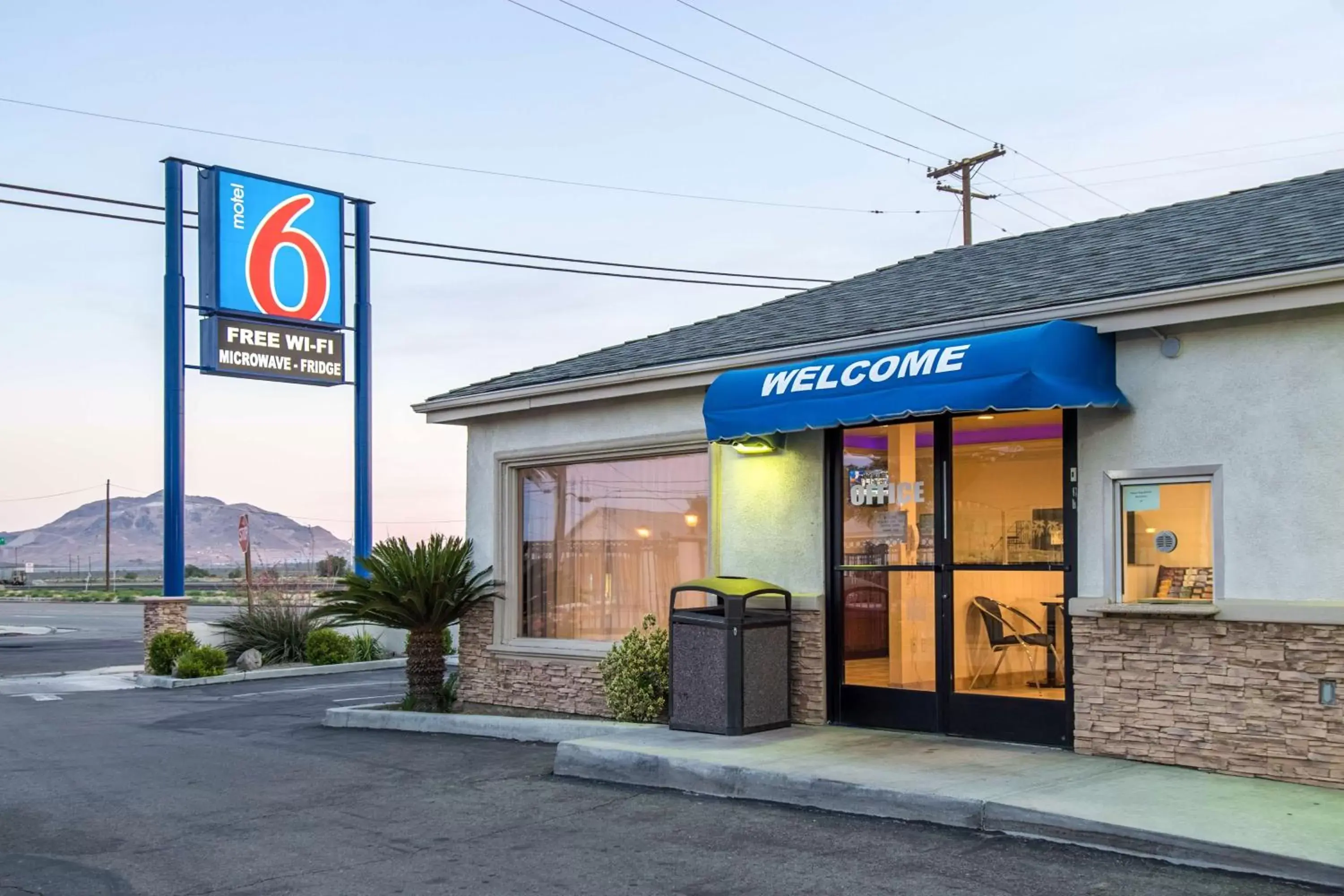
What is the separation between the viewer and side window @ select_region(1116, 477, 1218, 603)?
9219 millimetres

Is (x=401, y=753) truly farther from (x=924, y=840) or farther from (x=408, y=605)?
(x=924, y=840)

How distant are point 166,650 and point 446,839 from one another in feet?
49.1

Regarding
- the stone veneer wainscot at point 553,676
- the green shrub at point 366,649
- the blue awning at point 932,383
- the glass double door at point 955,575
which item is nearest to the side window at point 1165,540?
the glass double door at point 955,575

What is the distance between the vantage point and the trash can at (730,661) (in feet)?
35.9

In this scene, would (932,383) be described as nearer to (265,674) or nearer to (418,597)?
(418,597)

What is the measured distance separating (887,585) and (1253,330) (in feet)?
12.0

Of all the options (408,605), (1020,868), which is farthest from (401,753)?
(1020,868)

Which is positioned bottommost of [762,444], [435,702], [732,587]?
[435,702]

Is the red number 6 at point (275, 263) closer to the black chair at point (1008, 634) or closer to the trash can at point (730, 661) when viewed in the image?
the trash can at point (730, 661)

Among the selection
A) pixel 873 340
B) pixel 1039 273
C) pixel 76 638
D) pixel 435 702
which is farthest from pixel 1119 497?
→ pixel 76 638

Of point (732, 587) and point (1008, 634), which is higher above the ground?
point (732, 587)

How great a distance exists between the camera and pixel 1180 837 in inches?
275

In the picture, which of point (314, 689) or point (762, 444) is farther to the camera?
point (314, 689)

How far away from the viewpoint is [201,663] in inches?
822
